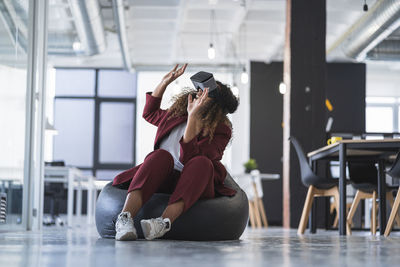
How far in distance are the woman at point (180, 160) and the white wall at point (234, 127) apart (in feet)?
32.5

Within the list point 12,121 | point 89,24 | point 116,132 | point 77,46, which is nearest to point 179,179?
point 12,121

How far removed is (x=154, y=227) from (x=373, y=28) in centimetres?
678

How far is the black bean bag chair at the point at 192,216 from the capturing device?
3395mm

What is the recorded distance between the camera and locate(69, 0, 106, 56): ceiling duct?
8.34m

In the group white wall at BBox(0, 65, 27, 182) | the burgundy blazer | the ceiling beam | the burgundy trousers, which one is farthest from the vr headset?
the ceiling beam

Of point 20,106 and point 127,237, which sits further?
point 20,106

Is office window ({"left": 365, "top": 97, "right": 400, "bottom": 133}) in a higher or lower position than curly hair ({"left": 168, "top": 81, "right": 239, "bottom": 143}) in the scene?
higher

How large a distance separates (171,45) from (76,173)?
16.5 feet

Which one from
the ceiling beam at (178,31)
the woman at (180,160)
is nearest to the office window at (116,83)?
the ceiling beam at (178,31)

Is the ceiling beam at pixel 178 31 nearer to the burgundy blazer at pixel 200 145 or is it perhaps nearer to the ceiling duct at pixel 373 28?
the ceiling duct at pixel 373 28

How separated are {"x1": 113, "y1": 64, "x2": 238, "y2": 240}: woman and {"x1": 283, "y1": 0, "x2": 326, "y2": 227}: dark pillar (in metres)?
4.61

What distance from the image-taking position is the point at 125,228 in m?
3.05

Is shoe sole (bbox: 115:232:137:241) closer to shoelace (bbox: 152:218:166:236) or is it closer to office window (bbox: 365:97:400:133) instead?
shoelace (bbox: 152:218:166:236)

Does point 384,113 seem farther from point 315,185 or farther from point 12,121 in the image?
point 12,121
